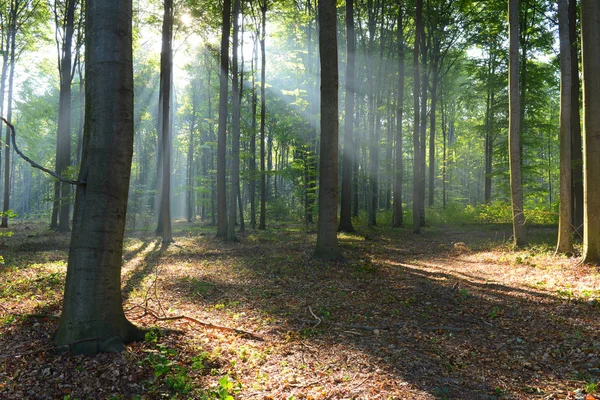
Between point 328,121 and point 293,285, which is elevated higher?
point 328,121

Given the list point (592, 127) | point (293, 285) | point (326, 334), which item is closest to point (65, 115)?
point (293, 285)

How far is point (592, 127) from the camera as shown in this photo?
8344 millimetres

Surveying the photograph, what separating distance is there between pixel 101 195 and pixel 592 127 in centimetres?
1034

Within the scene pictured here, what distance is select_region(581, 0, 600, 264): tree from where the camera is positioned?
324 inches

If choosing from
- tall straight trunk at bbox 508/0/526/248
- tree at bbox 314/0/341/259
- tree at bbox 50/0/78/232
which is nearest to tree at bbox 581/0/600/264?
tall straight trunk at bbox 508/0/526/248

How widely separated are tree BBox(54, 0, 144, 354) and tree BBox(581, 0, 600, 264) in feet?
32.4

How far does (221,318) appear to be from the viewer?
5.29 m

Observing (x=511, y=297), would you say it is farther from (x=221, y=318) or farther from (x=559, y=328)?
(x=221, y=318)

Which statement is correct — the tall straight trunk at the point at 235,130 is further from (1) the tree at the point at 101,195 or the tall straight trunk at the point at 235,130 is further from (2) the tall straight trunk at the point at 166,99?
(1) the tree at the point at 101,195

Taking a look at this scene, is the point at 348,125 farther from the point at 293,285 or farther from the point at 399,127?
the point at 293,285

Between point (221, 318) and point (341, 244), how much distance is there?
7739 millimetres

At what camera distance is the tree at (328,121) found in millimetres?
8984

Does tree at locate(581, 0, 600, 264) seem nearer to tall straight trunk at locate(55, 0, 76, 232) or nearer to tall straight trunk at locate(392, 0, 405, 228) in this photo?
tall straight trunk at locate(392, 0, 405, 228)

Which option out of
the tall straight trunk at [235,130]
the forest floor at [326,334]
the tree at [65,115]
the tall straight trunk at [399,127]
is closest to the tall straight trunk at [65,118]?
the tree at [65,115]
